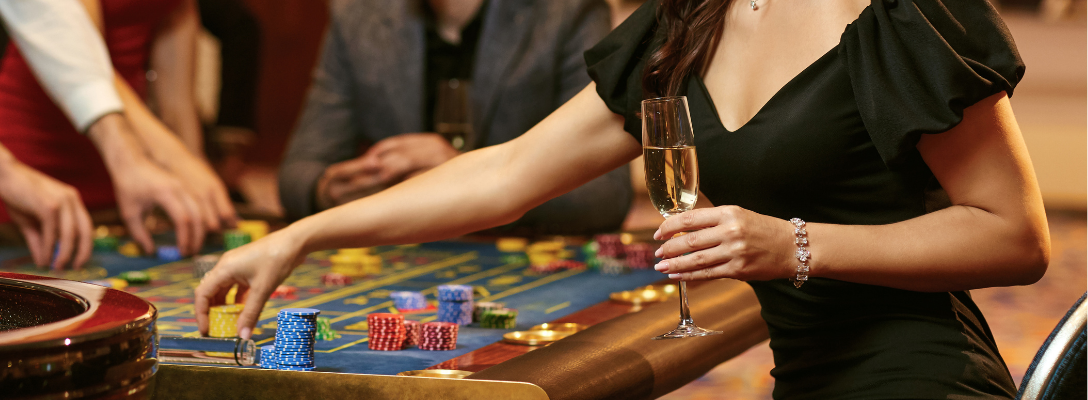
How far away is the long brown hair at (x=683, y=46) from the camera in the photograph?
1.51 meters

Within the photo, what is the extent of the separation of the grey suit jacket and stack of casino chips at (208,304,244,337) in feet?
5.85

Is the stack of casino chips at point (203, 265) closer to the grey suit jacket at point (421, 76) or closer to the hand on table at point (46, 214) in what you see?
the hand on table at point (46, 214)

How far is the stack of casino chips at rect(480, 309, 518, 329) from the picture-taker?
155cm

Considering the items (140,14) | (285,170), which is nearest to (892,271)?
(285,170)

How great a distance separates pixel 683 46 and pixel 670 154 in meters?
0.41

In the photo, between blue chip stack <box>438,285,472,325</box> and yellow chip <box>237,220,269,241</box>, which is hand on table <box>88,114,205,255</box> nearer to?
yellow chip <box>237,220,269,241</box>

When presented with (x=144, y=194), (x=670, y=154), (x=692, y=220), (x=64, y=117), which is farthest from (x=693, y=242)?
(x=64, y=117)

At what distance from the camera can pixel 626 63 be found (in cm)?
156

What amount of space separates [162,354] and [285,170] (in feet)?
6.85

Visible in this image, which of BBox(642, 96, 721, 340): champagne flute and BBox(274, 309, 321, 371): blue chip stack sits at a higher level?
BBox(642, 96, 721, 340): champagne flute

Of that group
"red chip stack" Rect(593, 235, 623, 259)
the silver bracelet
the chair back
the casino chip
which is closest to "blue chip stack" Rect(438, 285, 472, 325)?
the casino chip

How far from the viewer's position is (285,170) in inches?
127

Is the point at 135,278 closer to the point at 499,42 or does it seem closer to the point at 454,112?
the point at 454,112

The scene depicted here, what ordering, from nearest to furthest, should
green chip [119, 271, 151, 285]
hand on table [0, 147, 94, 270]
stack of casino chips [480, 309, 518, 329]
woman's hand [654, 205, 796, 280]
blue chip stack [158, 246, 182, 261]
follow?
1. woman's hand [654, 205, 796, 280]
2. stack of casino chips [480, 309, 518, 329]
3. green chip [119, 271, 151, 285]
4. hand on table [0, 147, 94, 270]
5. blue chip stack [158, 246, 182, 261]
